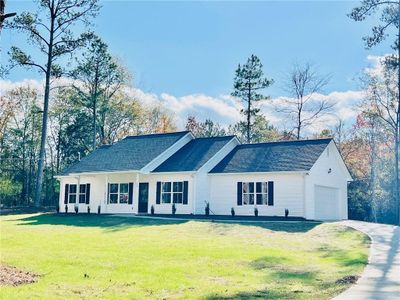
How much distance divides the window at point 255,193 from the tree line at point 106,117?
11937 mm

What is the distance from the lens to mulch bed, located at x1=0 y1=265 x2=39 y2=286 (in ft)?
27.8

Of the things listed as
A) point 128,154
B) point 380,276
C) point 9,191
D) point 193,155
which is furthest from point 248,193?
point 9,191

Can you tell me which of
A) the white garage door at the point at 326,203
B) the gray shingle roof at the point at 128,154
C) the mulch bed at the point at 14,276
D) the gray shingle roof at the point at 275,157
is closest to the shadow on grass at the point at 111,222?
the gray shingle roof at the point at 128,154

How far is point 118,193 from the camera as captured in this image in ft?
96.8

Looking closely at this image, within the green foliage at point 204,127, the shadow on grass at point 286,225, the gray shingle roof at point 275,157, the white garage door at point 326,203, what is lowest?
the shadow on grass at point 286,225

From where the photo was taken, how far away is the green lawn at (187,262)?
843 centimetres

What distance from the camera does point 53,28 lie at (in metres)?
32.0

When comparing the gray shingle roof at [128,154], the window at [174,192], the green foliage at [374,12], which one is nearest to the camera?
the green foliage at [374,12]

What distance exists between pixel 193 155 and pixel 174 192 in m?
2.97

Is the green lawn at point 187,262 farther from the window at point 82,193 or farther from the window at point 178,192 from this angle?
the window at point 82,193

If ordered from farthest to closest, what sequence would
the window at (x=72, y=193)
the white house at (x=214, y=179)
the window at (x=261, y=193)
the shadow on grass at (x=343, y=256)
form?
the window at (x=72, y=193) < the window at (x=261, y=193) < the white house at (x=214, y=179) < the shadow on grass at (x=343, y=256)

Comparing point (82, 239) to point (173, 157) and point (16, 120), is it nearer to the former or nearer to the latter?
point (173, 157)

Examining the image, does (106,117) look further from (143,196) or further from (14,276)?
(14,276)

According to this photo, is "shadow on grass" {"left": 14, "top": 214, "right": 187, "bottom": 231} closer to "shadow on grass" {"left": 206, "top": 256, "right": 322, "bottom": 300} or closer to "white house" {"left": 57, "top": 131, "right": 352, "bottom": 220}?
"white house" {"left": 57, "top": 131, "right": 352, "bottom": 220}
